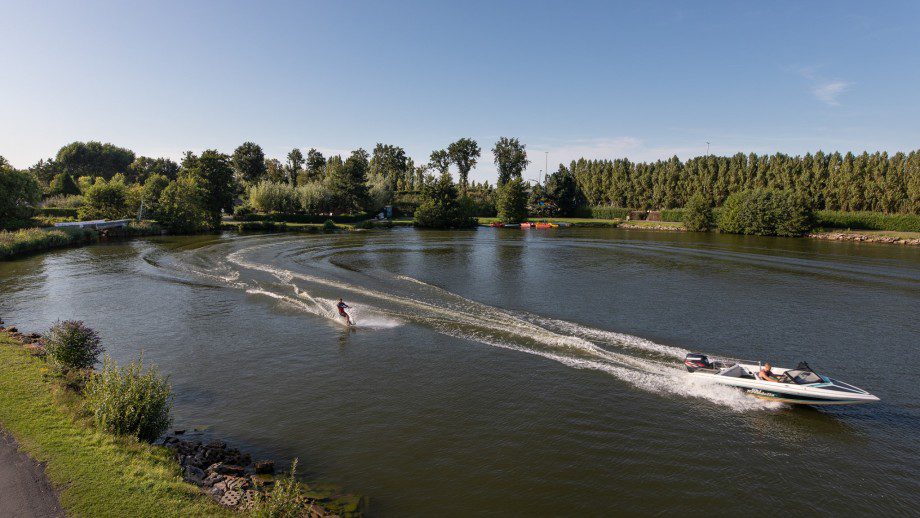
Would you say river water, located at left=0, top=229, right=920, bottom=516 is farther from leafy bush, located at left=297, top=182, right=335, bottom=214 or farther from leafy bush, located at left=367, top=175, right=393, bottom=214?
leafy bush, located at left=367, top=175, right=393, bottom=214

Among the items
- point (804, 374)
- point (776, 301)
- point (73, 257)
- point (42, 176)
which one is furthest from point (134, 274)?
point (42, 176)

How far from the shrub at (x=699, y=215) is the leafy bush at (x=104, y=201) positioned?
127610 millimetres

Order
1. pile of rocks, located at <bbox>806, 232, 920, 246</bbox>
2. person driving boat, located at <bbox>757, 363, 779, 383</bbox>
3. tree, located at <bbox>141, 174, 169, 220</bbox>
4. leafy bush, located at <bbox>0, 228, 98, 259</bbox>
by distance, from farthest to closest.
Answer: tree, located at <bbox>141, 174, 169, 220</bbox>
pile of rocks, located at <bbox>806, 232, 920, 246</bbox>
leafy bush, located at <bbox>0, 228, 98, 259</bbox>
person driving boat, located at <bbox>757, 363, 779, 383</bbox>

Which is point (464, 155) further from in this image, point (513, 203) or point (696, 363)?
point (696, 363)

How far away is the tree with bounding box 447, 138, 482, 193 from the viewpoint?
607 feet

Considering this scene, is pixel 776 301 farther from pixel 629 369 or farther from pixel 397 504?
pixel 397 504

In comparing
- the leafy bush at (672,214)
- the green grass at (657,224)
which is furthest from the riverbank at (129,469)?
the leafy bush at (672,214)

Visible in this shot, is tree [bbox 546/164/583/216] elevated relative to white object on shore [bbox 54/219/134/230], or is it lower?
elevated

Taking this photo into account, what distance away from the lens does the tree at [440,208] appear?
119 metres

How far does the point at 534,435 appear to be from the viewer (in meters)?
19.3

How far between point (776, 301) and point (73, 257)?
7861 centimetres

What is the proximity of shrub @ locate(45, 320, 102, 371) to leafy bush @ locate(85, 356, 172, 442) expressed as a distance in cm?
575

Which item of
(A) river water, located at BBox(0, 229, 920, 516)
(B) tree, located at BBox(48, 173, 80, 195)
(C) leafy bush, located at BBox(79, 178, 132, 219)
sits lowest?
(A) river water, located at BBox(0, 229, 920, 516)

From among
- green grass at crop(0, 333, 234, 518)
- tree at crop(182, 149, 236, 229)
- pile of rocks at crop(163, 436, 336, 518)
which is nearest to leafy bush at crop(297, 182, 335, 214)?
tree at crop(182, 149, 236, 229)
